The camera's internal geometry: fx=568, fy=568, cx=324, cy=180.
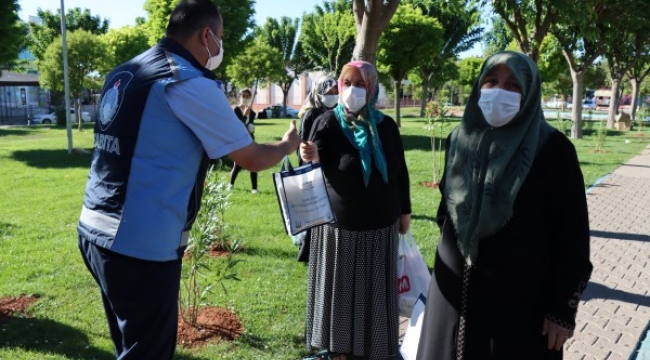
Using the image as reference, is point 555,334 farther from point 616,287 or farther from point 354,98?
point 616,287

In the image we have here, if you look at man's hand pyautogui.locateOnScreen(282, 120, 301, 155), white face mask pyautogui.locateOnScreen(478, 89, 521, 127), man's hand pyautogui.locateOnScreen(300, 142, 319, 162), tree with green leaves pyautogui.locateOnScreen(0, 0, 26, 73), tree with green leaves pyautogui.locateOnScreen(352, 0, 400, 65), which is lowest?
man's hand pyautogui.locateOnScreen(300, 142, 319, 162)

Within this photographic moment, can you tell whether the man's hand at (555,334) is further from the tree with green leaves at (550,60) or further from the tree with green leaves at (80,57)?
the tree with green leaves at (80,57)

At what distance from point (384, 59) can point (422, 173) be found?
44.9 feet

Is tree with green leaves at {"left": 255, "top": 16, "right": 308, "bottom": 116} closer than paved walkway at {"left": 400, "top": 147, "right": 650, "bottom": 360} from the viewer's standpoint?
No

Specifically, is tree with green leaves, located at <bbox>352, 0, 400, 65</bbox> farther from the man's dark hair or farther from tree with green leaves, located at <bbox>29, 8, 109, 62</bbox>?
tree with green leaves, located at <bbox>29, 8, 109, 62</bbox>

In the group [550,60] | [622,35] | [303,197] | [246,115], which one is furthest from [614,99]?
[303,197]

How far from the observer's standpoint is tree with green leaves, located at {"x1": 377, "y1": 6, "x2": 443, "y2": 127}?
80.0ft

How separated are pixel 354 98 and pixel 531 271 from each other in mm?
1635

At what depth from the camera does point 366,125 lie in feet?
11.7

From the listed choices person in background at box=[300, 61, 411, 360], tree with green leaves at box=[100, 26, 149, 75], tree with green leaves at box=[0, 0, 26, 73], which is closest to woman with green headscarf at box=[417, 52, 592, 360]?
person in background at box=[300, 61, 411, 360]

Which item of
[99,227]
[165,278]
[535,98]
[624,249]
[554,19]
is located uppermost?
[554,19]

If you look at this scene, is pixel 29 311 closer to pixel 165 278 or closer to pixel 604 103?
pixel 165 278

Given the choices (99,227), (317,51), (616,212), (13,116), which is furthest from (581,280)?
(13,116)

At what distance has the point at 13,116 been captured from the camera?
43.9m
